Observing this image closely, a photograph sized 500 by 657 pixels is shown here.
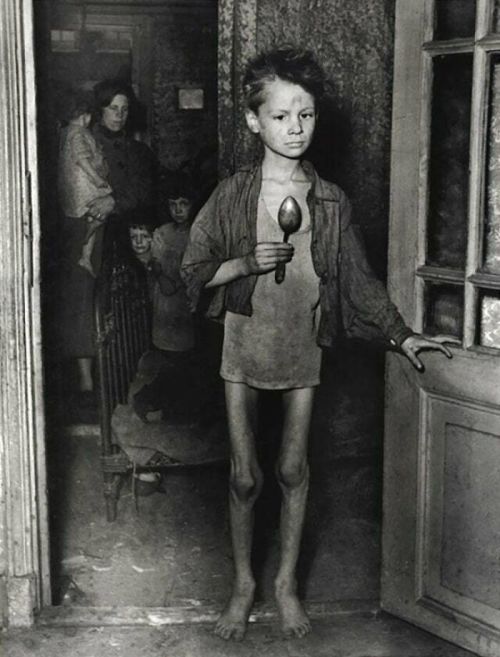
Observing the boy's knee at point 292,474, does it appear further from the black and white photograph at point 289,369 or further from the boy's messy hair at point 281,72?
the boy's messy hair at point 281,72

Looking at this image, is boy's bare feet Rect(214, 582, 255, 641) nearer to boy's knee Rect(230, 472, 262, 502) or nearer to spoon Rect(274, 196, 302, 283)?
boy's knee Rect(230, 472, 262, 502)

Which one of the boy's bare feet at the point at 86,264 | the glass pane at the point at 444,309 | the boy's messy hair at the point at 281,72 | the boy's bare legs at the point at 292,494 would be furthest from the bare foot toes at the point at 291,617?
the boy's bare feet at the point at 86,264

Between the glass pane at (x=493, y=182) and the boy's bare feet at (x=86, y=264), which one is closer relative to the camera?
the glass pane at (x=493, y=182)

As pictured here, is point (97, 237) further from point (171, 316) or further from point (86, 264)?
point (171, 316)

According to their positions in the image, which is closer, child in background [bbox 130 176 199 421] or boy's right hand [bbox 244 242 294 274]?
boy's right hand [bbox 244 242 294 274]

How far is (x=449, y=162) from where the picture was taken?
308 centimetres

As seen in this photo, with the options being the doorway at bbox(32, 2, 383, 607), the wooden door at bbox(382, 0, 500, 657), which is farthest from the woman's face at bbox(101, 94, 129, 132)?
the wooden door at bbox(382, 0, 500, 657)

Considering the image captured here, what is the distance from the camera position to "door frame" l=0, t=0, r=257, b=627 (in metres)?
3.07

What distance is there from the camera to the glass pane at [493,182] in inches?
114

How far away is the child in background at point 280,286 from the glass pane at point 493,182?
318mm

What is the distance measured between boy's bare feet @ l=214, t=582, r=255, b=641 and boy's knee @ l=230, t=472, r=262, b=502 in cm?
31

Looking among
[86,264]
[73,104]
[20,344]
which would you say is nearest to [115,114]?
[73,104]

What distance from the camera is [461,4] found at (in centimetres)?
297

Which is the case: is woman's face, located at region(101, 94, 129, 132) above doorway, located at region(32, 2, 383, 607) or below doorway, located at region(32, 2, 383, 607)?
above
